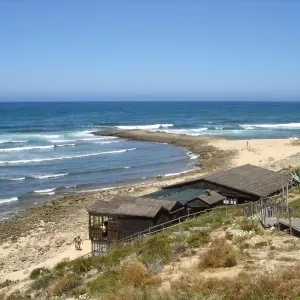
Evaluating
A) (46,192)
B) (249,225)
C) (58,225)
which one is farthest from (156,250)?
(46,192)

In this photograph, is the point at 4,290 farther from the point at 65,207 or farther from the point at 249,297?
the point at 65,207

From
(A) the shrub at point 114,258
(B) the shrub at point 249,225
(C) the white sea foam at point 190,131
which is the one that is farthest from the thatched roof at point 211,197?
(C) the white sea foam at point 190,131

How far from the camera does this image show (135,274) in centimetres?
1370

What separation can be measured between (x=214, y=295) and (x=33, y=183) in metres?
34.0

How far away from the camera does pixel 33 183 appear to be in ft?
142

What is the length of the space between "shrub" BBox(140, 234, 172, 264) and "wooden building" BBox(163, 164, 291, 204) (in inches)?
371

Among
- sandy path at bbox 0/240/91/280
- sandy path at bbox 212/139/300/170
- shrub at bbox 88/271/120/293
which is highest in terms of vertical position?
shrub at bbox 88/271/120/293

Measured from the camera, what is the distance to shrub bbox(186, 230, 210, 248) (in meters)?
17.1

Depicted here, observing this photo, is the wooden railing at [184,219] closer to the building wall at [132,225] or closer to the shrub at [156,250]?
the building wall at [132,225]

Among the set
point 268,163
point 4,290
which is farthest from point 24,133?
point 4,290

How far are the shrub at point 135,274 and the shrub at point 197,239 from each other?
3.42m

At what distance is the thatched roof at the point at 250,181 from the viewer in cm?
2669

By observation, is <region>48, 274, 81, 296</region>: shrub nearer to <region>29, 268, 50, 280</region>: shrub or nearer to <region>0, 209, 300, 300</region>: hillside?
<region>0, 209, 300, 300</region>: hillside

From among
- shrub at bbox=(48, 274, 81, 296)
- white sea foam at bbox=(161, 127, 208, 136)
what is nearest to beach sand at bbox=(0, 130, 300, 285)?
shrub at bbox=(48, 274, 81, 296)
